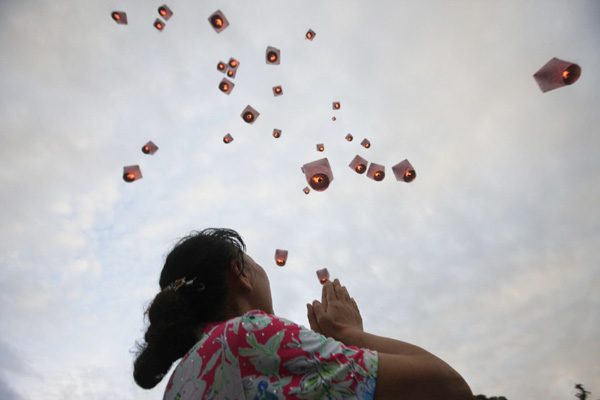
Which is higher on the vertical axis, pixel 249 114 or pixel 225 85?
pixel 225 85

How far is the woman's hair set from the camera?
1782 mm

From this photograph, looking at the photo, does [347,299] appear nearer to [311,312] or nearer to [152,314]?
[311,312]

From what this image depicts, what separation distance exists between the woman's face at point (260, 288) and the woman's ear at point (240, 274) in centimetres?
4

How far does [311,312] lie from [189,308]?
84cm

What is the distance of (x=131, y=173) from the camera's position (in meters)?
7.82

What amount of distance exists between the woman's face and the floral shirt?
721mm

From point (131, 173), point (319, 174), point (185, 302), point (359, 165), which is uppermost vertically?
point (359, 165)

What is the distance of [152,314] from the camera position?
1909 mm

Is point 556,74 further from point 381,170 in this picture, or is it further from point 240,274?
point 240,274

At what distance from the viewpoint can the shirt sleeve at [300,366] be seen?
1.30m

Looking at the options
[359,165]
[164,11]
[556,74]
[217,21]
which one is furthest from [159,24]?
[556,74]

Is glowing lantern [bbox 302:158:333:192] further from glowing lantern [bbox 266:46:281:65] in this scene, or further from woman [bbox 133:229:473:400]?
glowing lantern [bbox 266:46:281:65]

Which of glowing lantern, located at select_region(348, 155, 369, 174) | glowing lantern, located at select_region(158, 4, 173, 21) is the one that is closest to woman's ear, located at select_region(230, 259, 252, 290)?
glowing lantern, located at select_region(348, 155, 369, 174)

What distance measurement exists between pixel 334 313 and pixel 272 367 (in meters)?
0.72
